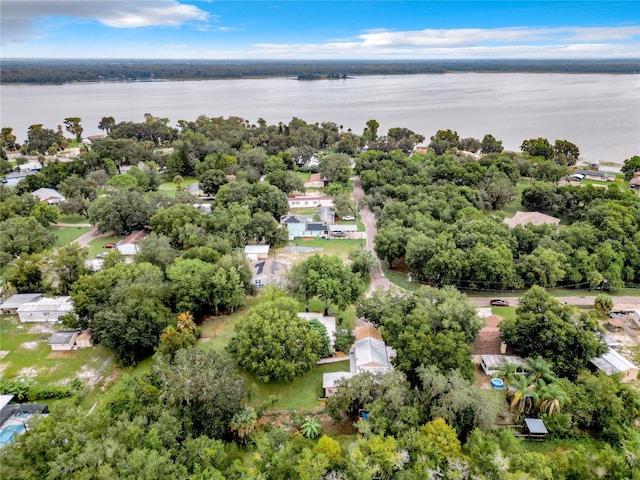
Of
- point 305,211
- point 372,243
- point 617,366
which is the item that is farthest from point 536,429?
point 305,211

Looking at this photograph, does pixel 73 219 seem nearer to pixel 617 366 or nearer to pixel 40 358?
pixel 40 358

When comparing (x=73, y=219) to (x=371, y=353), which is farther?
(x=73, y=219)

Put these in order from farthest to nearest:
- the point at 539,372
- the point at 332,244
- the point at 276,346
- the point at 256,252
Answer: the point at 332,244, the point at 256,252, the point at 276,346, the point at 539,372

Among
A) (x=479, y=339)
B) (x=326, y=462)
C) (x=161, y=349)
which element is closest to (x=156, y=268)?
(x=161, y=349)

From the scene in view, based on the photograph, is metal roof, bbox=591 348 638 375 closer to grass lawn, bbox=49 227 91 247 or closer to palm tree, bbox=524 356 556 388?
palm tree, bbox=524 356 556 388

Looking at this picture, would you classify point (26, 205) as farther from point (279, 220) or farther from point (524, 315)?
point (524, 315)

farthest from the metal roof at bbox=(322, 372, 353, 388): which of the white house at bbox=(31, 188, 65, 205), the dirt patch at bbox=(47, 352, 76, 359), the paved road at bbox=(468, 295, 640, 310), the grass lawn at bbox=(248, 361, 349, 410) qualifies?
the white house at bbox=(31, 188, 65, 205)

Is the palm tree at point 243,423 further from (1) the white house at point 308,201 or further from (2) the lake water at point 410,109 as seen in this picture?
(2) the lake water at point 410,109
